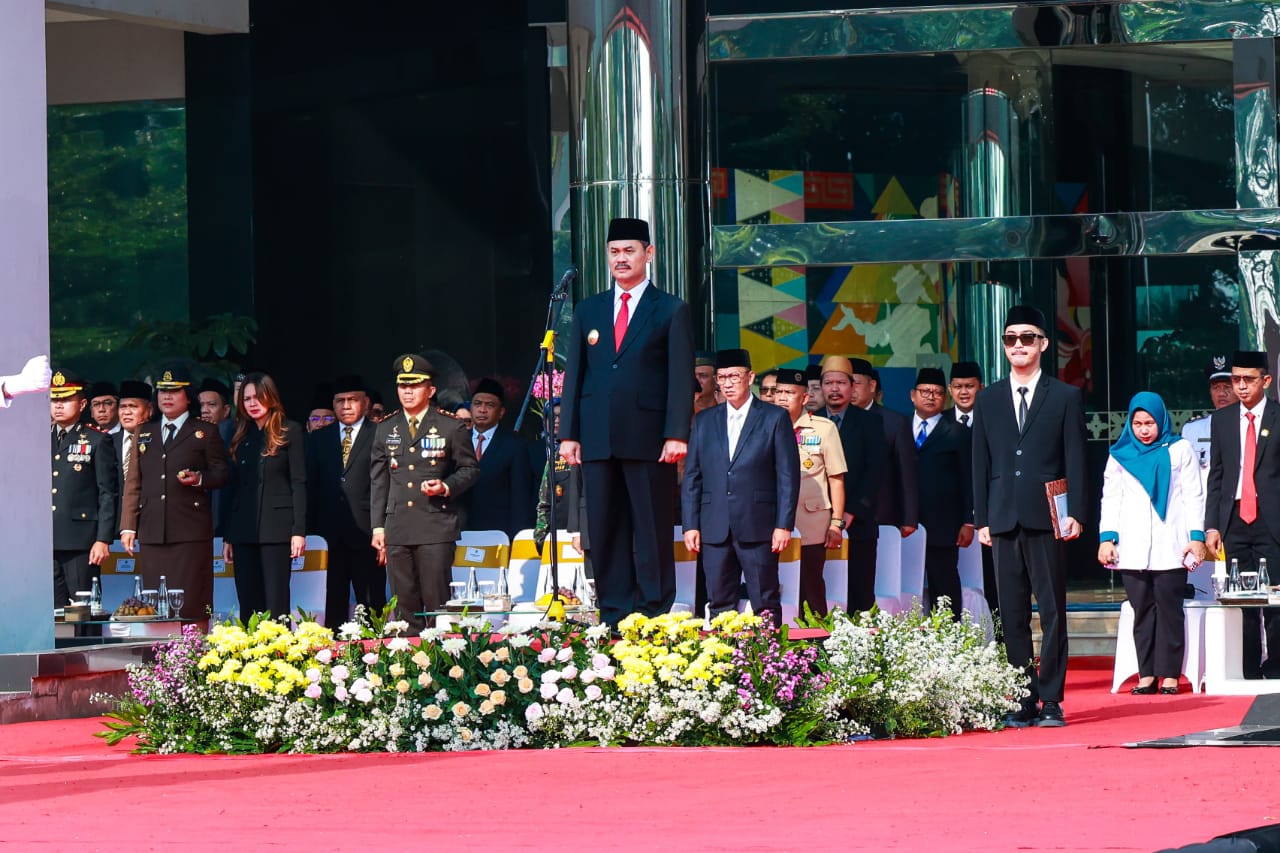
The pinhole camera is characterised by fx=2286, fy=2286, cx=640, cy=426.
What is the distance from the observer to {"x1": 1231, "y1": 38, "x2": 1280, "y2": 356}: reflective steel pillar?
15.5 meters

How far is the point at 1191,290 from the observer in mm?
16203

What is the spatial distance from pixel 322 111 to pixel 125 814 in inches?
468

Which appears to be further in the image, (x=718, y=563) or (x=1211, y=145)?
(x=1211, y=145)

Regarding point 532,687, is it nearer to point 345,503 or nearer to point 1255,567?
point 1255,567

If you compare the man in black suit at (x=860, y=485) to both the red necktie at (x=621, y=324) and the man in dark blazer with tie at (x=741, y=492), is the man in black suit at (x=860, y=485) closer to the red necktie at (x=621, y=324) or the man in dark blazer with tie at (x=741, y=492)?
the man in dark blazer with tie at (x=741, y=492)

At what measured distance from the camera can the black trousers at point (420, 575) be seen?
37.9 feet

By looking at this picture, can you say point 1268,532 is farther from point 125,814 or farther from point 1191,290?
point 125,814

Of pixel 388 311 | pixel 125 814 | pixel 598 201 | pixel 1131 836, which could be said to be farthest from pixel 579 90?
pixel 1131 836

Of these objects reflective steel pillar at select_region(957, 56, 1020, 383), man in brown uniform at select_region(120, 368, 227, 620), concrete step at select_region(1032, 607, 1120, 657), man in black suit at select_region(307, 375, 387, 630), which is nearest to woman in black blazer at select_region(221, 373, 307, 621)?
man in brown uniform at select_region(120, 368, 227, 620)

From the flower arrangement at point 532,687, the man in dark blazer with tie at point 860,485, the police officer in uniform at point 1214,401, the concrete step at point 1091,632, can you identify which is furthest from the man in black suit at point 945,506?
the flower arrangement at point 532,687

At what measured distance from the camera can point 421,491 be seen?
1156 cm

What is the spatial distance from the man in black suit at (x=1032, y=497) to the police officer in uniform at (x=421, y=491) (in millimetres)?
3191

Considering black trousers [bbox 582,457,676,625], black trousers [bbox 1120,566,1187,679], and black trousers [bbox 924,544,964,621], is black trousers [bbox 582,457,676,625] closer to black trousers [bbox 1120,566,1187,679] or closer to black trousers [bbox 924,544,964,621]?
black trousers [bbox 1120,566,1187,679]

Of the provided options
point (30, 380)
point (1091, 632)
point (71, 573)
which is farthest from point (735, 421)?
point (71, 573)
